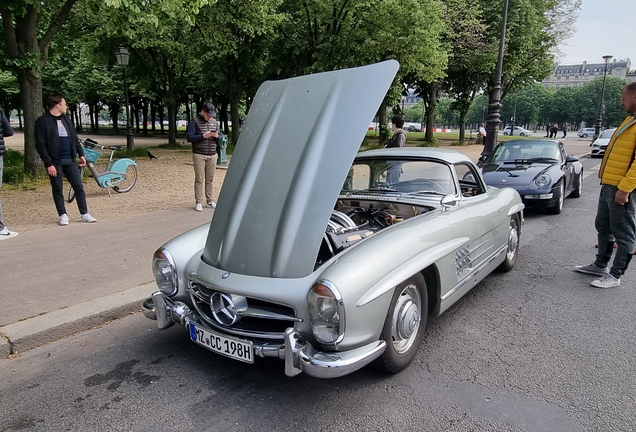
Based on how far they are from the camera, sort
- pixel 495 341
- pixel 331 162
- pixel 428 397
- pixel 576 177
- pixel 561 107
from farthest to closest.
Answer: pixel 561 107, pixel 576 177, pixel 495 341, pixel 331 162, pixel 428 397

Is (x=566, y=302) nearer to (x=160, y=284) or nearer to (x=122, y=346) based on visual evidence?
(x=160, y=284)

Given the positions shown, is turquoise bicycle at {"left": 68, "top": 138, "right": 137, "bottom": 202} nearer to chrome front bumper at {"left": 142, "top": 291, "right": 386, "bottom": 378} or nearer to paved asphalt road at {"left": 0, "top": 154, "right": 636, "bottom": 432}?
paved asphalt road at {"left": 0, "top": 154, "right": 636, "bottom": 432}

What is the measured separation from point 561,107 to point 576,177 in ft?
308

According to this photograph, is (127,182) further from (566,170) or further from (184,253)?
(566,170)

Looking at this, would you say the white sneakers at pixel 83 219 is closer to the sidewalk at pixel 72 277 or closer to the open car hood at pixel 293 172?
the sidewalk at pixel 72 277

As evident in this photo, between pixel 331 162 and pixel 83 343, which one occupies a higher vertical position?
pixel 331 162

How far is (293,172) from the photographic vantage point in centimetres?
296

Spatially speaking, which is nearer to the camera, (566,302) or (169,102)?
(566,302)

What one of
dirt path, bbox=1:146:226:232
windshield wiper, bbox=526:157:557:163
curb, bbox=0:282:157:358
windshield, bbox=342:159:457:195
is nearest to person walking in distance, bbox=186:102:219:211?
dirt path, bbox=1:146:226:232

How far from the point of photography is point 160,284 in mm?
3193

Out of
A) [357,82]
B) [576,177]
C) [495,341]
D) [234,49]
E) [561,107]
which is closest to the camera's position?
[357,82]

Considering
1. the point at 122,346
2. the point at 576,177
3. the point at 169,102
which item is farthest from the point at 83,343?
the point at 169,102

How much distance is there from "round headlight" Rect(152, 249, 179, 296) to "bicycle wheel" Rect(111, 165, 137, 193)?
7.44 m

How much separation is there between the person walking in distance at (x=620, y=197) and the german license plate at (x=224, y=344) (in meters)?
3.91
